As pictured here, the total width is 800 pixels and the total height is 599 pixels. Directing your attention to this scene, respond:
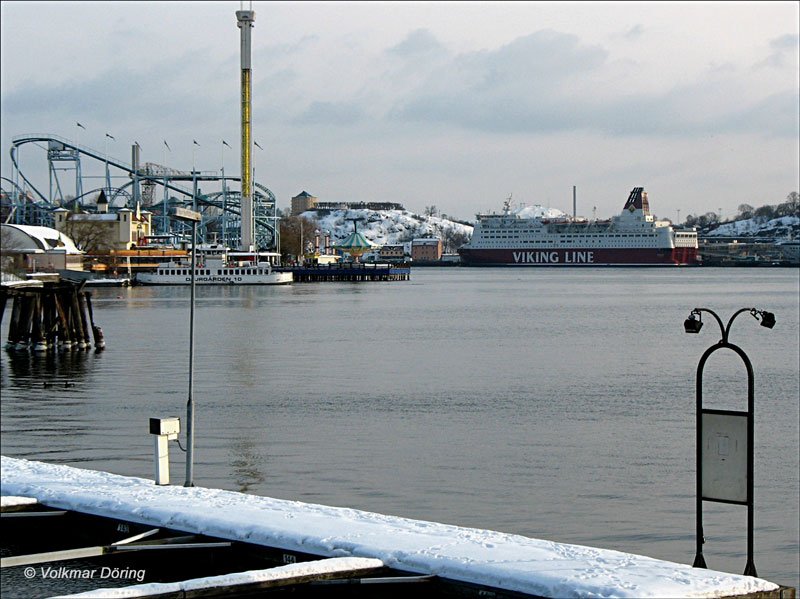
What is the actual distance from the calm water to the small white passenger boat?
32.3 m

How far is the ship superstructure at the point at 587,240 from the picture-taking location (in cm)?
10762

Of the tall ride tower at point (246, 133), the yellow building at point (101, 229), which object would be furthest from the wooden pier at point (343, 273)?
the yellow building at point (101, 229)

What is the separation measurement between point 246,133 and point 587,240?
47.6 m

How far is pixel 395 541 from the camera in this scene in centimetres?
603

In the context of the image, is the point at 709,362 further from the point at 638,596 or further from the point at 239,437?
the point at 638,596

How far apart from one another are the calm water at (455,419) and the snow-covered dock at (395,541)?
2.96m

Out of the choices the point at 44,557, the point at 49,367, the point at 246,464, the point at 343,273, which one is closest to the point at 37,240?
the point at 49,367

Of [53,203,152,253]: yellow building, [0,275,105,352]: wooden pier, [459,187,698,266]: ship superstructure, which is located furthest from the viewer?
[459,187,698,266]: ship superstructure

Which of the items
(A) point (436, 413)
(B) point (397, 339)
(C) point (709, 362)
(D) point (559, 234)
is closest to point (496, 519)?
(A) point (436, 413)

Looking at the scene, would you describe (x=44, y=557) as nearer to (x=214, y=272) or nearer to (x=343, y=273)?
(x=214, y=272)

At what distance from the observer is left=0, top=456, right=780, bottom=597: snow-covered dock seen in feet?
17.5

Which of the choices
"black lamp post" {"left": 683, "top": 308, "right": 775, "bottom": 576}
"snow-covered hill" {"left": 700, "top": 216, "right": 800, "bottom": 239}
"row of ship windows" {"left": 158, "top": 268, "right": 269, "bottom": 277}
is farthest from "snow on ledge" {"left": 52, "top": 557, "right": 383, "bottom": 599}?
"snow-covered hill" {"left": 700, "top": 216, "right": 800, "bottom": 239}

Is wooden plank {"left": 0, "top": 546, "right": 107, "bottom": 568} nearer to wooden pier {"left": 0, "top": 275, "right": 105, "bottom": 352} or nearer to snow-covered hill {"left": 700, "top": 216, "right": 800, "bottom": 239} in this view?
wooden pier {"left": 0, "top": 275, "right": 105, "bottom": 352}

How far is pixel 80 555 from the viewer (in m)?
5.83
